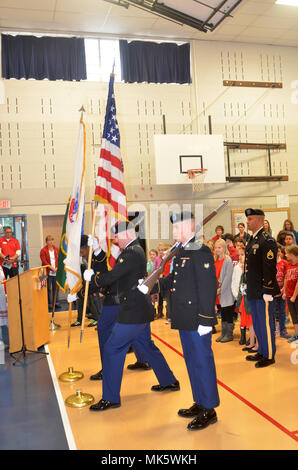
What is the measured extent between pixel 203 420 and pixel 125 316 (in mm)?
1135

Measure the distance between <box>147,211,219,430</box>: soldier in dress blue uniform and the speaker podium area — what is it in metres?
3.12

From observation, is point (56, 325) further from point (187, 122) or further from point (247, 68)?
point (247, 68)

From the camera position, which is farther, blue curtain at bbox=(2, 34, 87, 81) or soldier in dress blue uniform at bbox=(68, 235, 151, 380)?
blue curtain at bbox=(2, 34, 87, 81)

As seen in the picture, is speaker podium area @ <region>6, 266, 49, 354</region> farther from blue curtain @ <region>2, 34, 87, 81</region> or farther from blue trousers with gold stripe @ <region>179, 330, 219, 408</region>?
blue curtain @ <region>2, 34, 87, 81</region>

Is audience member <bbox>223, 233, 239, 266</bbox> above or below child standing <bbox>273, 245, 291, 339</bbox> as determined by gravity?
above

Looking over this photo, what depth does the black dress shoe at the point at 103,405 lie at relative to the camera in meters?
4.03

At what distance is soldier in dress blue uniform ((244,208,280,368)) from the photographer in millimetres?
4965

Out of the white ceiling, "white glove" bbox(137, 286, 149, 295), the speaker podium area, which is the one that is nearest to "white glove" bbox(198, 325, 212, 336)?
"white glove" bbox(137, 286, 149, 295)

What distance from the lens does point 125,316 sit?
13.1 ft

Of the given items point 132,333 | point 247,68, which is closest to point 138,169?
point 247,68

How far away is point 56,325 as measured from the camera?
8102 mm

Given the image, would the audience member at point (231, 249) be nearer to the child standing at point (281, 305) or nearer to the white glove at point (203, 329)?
the child standing at point (281, 305)

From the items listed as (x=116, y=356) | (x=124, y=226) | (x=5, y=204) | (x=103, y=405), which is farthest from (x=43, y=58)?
Result: (x=103, y=405)
